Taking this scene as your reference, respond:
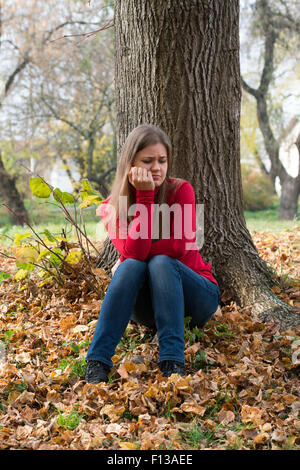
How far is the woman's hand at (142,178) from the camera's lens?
2680 mm

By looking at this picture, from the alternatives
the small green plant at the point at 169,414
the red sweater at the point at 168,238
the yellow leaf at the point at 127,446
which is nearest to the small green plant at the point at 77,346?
the red sweater at the point at 168,238

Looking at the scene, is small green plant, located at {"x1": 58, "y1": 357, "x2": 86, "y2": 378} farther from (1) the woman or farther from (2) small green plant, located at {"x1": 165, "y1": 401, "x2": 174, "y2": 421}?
(2) small green plant, located at {"x1": 165, "y1": 401, "x2": 174, "y2": 421}

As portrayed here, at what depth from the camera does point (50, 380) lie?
2527 mm

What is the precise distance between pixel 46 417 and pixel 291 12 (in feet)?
40.6

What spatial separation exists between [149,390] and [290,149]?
10.9 m

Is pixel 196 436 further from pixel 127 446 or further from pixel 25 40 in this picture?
pixel 25 40

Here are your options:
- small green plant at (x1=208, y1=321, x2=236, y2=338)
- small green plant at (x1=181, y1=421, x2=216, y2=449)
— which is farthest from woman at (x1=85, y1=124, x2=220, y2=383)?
small green plant at (x1=181, y1=421, x2=216, y2=449)

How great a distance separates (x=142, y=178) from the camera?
8.80 ft

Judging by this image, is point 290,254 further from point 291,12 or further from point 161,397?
point 291,12

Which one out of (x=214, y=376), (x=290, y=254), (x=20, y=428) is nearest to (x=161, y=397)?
(x=214, y=376)

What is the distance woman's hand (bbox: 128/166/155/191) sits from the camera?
2.68m

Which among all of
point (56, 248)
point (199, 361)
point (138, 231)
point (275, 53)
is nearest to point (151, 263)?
point (138, 231)

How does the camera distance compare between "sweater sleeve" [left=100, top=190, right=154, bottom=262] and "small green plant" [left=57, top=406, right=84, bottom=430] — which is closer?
"small green plant" [left=57, top=406, right=84, bottom=430]
